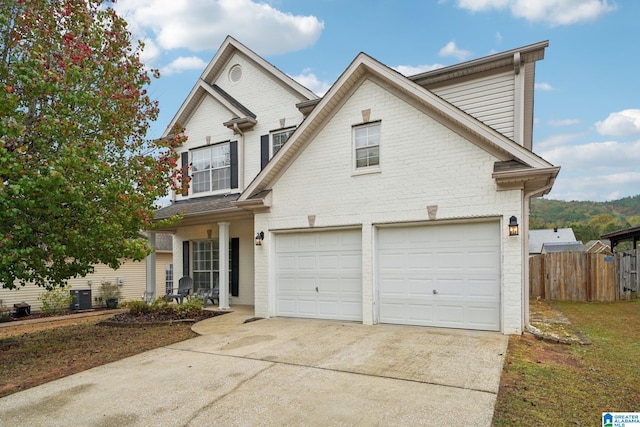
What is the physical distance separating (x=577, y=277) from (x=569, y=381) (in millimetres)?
12254

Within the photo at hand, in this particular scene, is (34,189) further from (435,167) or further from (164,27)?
(164,27)

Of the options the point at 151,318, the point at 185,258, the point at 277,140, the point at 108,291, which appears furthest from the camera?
the point at 108,291

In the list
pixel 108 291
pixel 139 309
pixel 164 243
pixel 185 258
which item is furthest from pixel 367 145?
pixel 164 243

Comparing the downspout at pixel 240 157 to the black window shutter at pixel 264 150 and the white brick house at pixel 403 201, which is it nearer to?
the black window shutter at pixel 264 150

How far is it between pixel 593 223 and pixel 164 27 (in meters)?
75.9

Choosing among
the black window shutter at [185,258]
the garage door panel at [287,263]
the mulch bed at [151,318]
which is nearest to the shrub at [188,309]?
the mulch bed at [151,318]

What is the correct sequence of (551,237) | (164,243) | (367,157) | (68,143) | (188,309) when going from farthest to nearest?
(551,237)
(164,243)
(188,309)
(367,157)
(68,143)

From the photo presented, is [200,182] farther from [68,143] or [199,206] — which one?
[68,143]

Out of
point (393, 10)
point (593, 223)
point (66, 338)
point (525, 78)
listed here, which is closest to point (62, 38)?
point (66, 338)

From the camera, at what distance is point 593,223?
6894 centimetres

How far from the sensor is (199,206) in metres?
13.8

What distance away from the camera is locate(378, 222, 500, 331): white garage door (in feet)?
27.3

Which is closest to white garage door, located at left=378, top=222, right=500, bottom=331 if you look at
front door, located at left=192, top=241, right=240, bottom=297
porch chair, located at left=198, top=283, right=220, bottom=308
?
front door, located at left=192, top=241, right=240, bottom=297

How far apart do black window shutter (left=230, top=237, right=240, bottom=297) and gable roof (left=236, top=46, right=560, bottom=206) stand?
367cm
